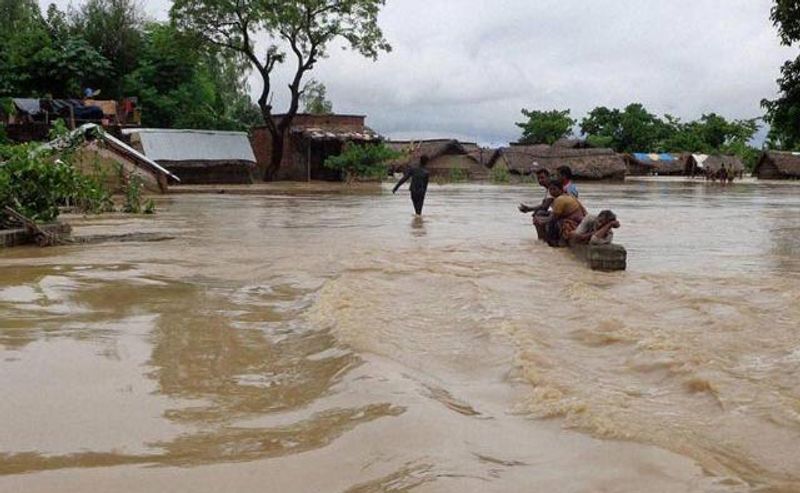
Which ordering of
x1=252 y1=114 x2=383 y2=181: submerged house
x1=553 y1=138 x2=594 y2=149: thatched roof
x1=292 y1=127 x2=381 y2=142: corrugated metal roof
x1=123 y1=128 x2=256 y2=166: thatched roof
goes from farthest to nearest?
x1=553 y1=138 x2=594 y2=149: thatched roof → x1=252 y1=114 x2=383 y2=181: submerged house → x1=292 y1=127 x2=381 y2=142: corrugated metal roof → x1=123 y1=128 x2=256 y2=166: thatched roof

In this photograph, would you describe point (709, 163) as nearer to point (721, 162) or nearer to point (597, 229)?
point (721, 162)

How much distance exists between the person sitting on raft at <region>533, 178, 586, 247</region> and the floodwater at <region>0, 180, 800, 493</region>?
155 centimetres

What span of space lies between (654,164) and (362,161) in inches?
1242

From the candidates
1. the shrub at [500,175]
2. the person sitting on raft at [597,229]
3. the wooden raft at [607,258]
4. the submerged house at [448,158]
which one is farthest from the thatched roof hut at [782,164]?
the wooden raft at [607,258]

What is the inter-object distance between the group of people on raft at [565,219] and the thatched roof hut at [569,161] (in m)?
34.8

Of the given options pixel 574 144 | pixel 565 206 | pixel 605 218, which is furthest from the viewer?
pixel 574 144

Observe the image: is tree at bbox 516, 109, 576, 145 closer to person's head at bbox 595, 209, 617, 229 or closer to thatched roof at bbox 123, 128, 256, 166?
thatched roof at bbox 123, 128, 256, 166

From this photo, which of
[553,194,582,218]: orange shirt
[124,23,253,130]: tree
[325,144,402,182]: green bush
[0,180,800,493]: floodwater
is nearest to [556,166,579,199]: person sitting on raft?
[553,194,582,218]: orange shirt

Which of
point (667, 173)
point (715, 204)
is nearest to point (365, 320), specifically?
point (715, 204)

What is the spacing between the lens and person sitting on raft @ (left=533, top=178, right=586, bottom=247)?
10734 millimetres

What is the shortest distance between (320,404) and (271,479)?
102cm

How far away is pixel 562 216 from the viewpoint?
1085cm

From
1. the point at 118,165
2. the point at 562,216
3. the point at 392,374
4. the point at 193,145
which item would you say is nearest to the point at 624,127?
the point at 193,145

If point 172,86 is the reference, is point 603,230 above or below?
below
